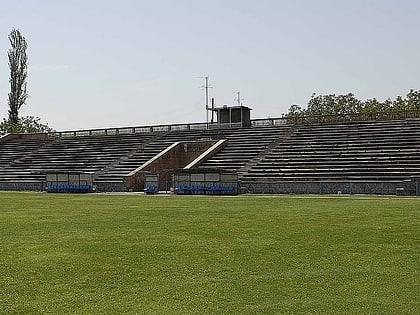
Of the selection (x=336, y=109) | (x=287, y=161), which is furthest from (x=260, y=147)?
(x=336, y=109)

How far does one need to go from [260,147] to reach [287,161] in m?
6.47

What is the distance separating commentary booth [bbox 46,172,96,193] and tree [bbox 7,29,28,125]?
41.5 meters

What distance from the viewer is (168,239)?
56.2ft

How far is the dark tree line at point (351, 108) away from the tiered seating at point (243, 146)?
463cm

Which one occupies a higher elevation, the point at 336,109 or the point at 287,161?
the point at 336,109

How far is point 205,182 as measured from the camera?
49.1 metres

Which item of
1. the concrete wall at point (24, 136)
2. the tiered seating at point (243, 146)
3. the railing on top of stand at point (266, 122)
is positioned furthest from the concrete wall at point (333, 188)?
the concrete wall at point (24, 136)

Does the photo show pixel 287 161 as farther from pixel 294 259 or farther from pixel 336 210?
pixel 294 259

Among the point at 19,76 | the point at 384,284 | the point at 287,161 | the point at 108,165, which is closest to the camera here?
the point at 384,284

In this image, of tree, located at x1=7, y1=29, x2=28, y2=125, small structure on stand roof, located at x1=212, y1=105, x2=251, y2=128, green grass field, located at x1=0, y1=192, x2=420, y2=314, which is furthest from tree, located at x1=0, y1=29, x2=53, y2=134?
green grass field, located at x1=0, y1=192, x2=420, y2=314

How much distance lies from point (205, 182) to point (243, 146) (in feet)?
47.4

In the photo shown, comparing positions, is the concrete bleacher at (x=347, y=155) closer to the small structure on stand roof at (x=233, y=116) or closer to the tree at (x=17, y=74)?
the small structure on stand roof at (x=233, y=116)

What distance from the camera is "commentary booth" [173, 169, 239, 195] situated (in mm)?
48156

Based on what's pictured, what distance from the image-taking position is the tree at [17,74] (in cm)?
9269
